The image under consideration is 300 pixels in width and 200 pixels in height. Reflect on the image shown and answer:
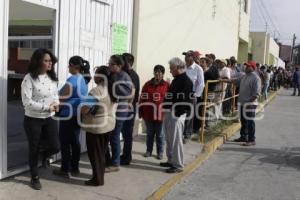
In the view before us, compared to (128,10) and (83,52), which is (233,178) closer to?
(83,52)

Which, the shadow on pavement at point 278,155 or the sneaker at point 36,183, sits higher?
the sneaker at point 36,183

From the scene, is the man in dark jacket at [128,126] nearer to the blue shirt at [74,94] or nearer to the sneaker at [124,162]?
the sneaker at [124,162]

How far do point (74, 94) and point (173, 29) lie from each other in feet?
19.9

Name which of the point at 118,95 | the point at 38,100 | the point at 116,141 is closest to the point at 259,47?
the point at 116,141

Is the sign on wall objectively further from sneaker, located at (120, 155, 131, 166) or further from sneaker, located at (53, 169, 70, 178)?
sneaker, located at (53, 169, 70, 178)

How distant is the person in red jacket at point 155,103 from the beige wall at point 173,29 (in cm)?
184

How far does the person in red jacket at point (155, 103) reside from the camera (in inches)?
305

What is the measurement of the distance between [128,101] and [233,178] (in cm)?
219

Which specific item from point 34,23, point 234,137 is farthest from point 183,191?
point 34,23

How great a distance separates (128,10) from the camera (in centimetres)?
915

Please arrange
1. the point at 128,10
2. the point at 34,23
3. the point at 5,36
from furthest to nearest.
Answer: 1. the point at 34,23
2. the point at 128,10
3. the point at 5,36

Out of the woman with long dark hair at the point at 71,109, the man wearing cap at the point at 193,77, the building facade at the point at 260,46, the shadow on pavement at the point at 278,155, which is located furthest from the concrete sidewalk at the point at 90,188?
the building facade at the point at 260,46

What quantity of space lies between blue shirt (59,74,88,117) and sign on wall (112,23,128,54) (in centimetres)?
248

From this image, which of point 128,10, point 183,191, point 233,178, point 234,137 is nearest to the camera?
point 183,191
